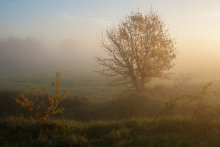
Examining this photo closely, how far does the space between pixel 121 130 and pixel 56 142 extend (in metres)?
2.61

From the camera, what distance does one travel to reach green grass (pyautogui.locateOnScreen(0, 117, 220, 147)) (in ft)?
42.8

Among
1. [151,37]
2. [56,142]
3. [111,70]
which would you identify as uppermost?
[151,37]

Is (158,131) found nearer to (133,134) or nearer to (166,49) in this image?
(133,134)

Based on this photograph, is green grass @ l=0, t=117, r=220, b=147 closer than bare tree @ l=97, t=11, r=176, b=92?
Yes

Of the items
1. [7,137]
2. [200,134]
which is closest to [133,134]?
[200,134]

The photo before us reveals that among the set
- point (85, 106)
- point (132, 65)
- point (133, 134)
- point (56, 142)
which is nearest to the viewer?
point (56, 142)

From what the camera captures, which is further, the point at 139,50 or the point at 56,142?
the point at 139,50

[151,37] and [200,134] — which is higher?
[151,37]

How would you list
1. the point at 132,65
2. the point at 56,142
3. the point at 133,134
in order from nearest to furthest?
the point at 56,142, the point at 133,134, the point at 132,65

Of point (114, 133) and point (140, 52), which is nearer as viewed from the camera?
point (114, 133)

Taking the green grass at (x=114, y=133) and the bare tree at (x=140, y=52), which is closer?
the green grass at (x=114, y=133)

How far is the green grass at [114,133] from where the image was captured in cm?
1305

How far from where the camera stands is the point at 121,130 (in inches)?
571

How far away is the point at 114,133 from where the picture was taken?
46.3 ft
